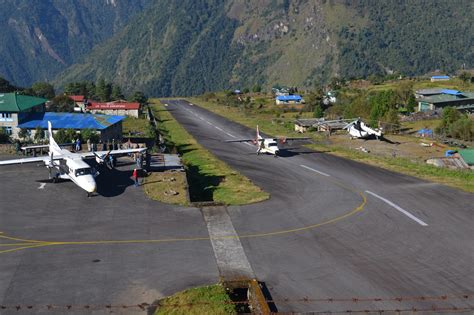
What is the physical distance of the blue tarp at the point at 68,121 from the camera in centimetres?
7613

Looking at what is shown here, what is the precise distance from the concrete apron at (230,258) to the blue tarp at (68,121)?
134 feet

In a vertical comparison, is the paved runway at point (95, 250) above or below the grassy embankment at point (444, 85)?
below

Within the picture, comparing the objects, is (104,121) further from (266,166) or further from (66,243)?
(66,243)

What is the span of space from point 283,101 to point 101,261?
478ft

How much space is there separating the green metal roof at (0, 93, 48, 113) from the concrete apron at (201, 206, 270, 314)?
48.4 m

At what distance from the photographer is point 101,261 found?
31.4 meters

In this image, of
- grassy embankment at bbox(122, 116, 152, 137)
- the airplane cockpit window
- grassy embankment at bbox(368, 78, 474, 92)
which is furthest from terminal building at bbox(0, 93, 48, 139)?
grassy embankment at bbox(368, 78, 474, 92)

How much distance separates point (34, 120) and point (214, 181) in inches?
1512

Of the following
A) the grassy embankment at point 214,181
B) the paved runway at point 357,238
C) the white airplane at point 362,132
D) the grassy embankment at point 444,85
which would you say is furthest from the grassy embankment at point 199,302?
the grassy embankment at point 444,85

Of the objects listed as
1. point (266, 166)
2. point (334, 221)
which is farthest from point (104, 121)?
point (334, 221)

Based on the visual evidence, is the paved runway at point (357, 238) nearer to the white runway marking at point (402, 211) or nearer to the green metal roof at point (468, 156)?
the white runway marking at point (402, 211)

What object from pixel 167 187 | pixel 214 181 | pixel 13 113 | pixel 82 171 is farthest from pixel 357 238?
pixel 13 113

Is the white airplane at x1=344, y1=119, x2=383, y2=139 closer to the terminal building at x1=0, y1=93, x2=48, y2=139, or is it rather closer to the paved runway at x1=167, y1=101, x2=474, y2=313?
the paved runway at x1=167, y1=101, x2=474, y2=313

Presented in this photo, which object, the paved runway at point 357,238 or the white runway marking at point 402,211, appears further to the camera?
the white runway marking at point 402,211
